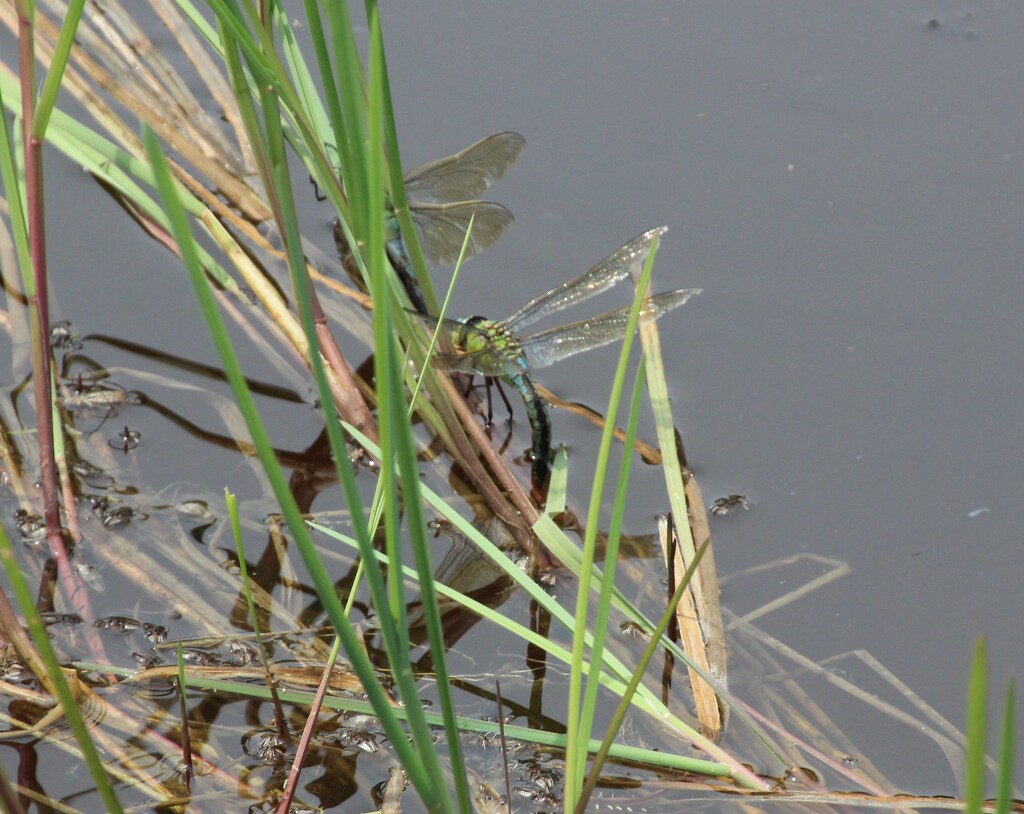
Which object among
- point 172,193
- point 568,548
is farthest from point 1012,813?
point 172,193

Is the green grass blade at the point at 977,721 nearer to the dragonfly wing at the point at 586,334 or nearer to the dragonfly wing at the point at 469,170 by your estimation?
the dragonfly wing at the point at 586,334

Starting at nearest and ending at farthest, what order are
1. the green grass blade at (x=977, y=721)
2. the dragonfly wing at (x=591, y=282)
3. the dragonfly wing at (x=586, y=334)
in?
the green grass blade at (x=977, y=721) → the dragonfly wing at (x=586, y=334) → the dragonfly wing at (x=591, y=282)

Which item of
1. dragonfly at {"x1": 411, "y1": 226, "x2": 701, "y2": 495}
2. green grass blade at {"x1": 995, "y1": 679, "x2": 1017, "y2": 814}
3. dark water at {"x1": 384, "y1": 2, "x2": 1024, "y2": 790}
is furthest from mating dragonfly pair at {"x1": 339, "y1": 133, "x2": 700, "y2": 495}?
green grass blade at {"x1": 995, "y1": 679, "x2": 1017, "y2": 814}

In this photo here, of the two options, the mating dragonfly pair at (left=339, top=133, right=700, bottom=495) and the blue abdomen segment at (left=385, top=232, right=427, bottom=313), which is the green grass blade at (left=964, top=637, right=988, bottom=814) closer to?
the mating dragonfly pair at (left=339, top=133, right=700, bottom=495)

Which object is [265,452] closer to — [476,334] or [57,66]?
[57,66]

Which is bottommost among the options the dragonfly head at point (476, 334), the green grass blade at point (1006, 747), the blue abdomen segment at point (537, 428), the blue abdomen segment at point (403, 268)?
the green grass blade at point (1006, 747)

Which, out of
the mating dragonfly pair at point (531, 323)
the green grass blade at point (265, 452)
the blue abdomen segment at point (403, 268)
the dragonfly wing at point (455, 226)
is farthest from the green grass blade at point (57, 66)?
the blue abdomen segment at point (403, 268)
